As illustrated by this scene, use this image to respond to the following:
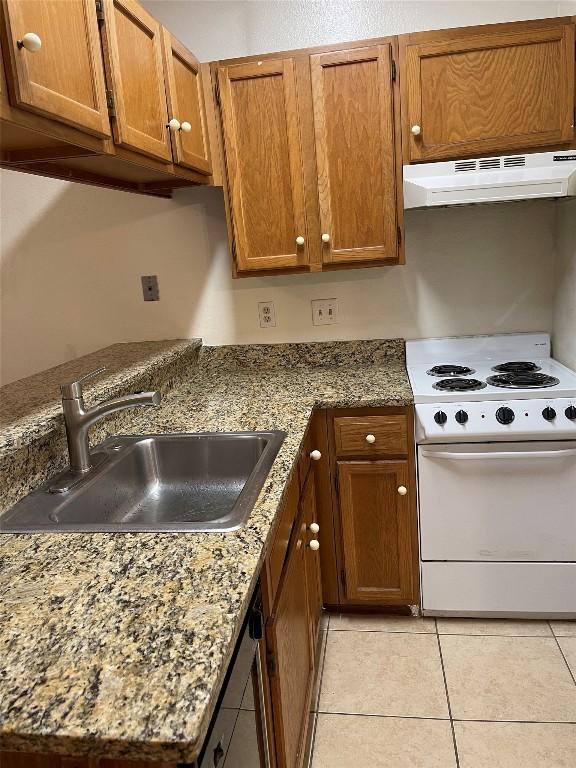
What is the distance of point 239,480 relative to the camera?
171cm

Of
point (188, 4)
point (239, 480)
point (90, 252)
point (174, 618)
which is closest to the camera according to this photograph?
point (174, 618)

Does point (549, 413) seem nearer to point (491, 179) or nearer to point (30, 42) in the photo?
point (491, 179)

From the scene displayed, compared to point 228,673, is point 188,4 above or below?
above

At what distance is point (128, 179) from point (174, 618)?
1777 mm

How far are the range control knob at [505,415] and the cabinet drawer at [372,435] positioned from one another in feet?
1.04

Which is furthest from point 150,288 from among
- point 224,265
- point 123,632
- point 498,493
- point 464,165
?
point 123,632

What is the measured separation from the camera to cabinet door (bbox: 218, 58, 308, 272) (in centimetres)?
213

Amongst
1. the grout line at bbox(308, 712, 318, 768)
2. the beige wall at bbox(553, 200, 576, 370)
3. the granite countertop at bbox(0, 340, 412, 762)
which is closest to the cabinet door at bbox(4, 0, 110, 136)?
the granite countertop at bbox(0, 340, 412, 762)

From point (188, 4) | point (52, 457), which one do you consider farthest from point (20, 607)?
point (188, 4)

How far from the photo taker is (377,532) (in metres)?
2.21

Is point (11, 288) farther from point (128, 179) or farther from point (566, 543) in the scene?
point (566, 543)

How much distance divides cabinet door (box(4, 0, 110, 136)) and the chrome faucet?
2.08 ft

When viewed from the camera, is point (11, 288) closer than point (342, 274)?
No

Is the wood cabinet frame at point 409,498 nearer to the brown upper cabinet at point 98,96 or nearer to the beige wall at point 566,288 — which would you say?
the beige wall at point 566,288
